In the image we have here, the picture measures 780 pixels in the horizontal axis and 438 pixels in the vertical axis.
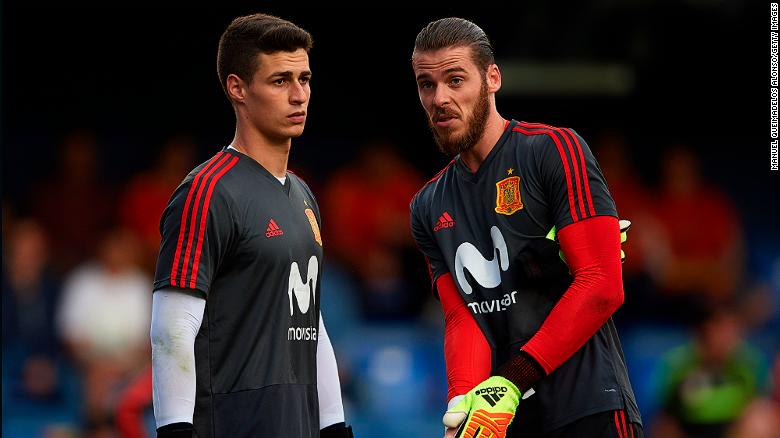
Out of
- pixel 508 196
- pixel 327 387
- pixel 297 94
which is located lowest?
pixel 327 387

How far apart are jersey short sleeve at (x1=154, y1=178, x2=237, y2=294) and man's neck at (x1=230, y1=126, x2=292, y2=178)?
0.27 metres

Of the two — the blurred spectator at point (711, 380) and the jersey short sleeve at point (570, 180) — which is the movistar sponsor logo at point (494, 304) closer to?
the jersey short sleeve at point (570, 180)

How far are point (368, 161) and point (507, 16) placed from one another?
1.71 meters

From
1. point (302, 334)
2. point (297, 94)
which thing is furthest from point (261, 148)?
point (302, 334)

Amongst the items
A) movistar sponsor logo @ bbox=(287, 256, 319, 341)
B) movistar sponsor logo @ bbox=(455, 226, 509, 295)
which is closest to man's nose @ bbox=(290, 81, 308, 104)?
movistar sponsor logo @ bbox=(287, 256, 319, 341)

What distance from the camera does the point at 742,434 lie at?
10016 mm

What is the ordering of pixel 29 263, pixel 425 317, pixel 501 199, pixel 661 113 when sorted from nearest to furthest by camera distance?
1. pixel 501 199
2. pixel 29 263
3. pixel 425 317
4. pixel 661 113

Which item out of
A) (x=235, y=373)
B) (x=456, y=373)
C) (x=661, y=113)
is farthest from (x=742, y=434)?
(x=235, y=373)

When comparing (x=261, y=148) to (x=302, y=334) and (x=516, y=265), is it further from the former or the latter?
(x=516, y=265)

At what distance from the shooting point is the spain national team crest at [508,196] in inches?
156

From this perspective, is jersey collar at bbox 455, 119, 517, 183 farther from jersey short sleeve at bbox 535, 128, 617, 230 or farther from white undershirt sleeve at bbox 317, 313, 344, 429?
white undershirt sleeve at bbox 317, 313, 344, 429

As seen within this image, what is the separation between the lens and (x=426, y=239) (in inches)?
171

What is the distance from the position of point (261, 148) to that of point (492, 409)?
3.78 feet

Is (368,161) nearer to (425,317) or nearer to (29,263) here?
(425,317)
